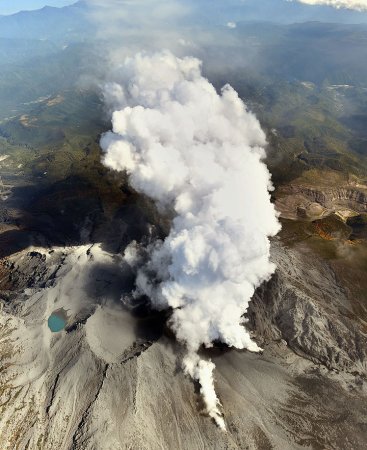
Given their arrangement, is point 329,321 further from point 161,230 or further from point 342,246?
point 161,230

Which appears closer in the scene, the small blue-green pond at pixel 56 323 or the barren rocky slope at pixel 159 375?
the barren rocky slope at pixel 159 375

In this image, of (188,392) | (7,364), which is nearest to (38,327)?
(7,364)

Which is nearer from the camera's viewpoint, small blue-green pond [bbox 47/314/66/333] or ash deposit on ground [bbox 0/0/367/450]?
ash deposit on ground [bbox 0/0/367/450]

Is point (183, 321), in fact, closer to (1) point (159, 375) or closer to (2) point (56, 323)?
(1) point (159, 375)

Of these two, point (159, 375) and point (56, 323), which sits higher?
point (159, 375)

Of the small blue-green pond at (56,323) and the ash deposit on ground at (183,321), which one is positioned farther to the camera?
the small blue-green pond at (56,323)

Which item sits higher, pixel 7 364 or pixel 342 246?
pixel 7 364

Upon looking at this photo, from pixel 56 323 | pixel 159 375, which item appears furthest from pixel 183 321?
pixel 56 323

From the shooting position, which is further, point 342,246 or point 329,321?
point 342,246
